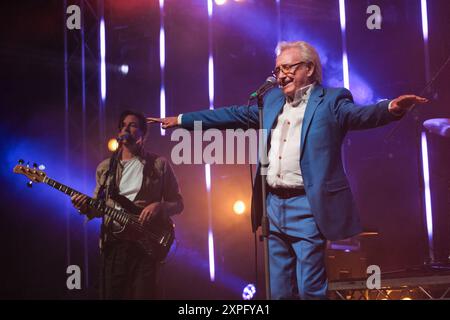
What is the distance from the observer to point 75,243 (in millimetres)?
6434

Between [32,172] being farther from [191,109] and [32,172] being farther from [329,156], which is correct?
[329,156]

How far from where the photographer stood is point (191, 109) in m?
6.75

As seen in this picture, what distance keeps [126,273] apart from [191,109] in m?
2.87

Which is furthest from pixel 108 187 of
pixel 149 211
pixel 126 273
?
pixel 126 273

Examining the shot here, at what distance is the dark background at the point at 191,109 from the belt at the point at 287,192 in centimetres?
271

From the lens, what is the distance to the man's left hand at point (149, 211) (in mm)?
4488

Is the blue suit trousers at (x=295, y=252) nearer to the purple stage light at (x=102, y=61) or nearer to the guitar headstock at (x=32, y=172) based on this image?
the guitar headstock at (x=32, y=172)

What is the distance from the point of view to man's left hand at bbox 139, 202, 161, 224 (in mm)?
4488

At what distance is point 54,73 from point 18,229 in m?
1.99

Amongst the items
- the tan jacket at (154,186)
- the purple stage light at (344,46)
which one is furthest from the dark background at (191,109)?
the tan jacket at (154,186)

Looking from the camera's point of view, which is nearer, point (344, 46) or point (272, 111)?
point (272, 111)

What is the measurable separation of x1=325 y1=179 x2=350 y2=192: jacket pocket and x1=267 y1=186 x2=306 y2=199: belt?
164 millimetres

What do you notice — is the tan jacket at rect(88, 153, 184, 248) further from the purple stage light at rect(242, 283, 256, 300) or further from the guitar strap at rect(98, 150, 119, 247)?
the purple stage light at rect(242, 283, 256, 300)
